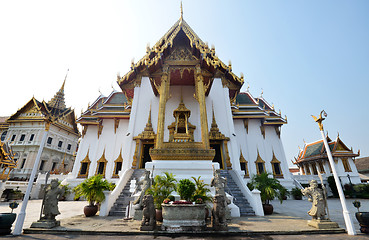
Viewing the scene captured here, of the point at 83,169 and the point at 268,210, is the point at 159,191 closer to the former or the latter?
the point at 268,210

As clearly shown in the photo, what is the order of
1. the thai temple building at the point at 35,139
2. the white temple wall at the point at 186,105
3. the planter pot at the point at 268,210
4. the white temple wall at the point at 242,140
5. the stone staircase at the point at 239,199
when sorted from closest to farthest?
the stone staircase at the point at 239,199 → the planter pot at the point at 268,210 → the white temple wall at the point at 186,105 → the white temple wall at the point at 242,140 → the thai temple building at the point at 35,139

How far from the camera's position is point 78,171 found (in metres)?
11.8

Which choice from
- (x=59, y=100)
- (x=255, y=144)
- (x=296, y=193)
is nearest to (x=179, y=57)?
(x=255, y=144)

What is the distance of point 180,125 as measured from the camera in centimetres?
1011

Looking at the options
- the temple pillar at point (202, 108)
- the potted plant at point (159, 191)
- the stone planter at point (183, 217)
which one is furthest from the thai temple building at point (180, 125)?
the stone planter at point (183, 217)

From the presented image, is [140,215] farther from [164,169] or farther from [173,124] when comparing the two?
[173,124]

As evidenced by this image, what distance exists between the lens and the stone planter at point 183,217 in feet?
11.5

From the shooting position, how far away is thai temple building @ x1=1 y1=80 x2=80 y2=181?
20984mm

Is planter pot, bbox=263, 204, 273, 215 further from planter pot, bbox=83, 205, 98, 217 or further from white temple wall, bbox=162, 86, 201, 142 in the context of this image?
planter pot, bbox=83, 205, 98, 217

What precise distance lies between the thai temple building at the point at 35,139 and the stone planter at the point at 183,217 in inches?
808

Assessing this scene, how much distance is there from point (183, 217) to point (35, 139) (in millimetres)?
26444

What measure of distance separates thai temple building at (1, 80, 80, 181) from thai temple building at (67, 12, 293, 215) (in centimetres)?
1068

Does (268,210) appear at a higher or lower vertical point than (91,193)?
lower

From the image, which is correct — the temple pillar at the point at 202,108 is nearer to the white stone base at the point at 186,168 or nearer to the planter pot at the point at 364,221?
the white stone base at the point at 186,168
